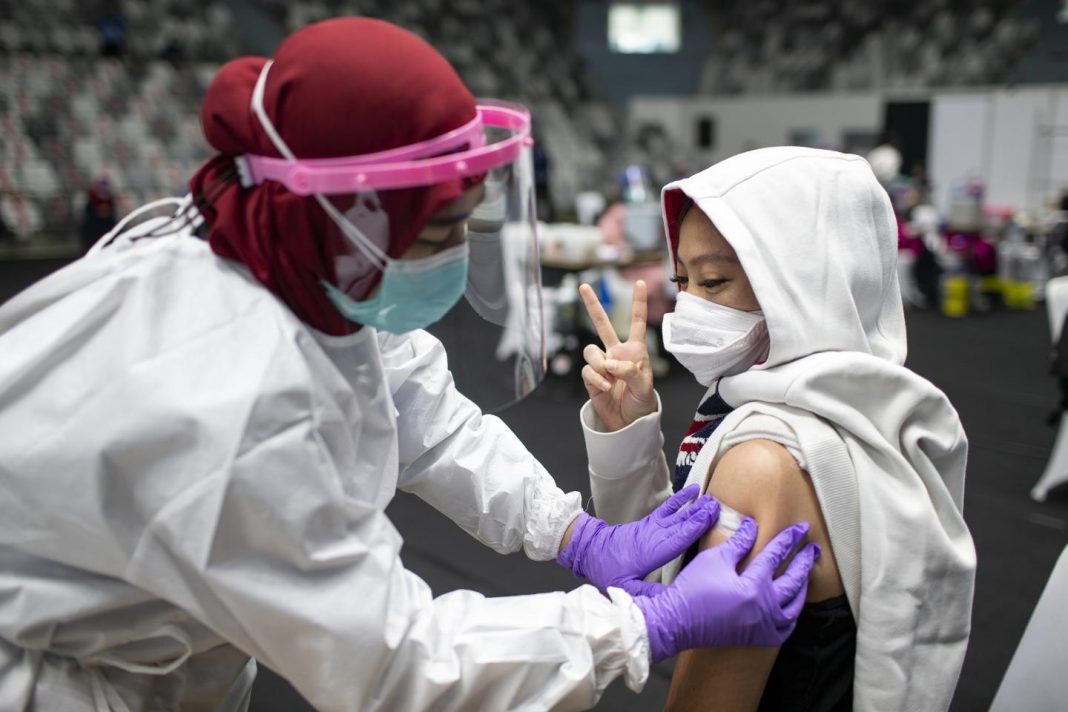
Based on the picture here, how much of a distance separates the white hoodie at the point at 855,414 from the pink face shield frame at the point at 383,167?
0.36 m

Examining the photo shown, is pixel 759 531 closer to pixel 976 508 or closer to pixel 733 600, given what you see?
pixel 733 600

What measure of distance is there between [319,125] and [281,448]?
1.19 ft

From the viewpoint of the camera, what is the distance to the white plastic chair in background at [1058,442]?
339cm

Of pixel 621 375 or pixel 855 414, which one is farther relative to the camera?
pixel 621 375

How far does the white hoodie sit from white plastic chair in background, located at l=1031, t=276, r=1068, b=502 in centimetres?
261

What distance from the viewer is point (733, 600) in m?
1.06

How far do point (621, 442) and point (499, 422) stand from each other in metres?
0.26

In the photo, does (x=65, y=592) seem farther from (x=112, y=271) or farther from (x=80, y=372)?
(x=112, y=271)

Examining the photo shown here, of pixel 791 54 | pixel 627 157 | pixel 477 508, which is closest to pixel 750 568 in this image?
pixel 477 508

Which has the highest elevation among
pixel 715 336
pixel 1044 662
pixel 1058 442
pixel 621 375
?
pixel 715 336

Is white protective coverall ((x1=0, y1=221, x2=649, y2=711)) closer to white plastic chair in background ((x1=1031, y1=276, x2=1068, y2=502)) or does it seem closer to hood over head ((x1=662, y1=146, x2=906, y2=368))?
hood over head ((x1=662, y1=146, x2=906, y2=368))

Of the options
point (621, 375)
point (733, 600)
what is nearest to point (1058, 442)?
point (621, 375)

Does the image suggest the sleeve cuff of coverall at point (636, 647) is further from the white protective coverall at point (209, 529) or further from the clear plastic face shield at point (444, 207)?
the clear plastic face shield at point (444, 207)

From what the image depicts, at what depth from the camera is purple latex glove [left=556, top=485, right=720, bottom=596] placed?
3.85 feet
